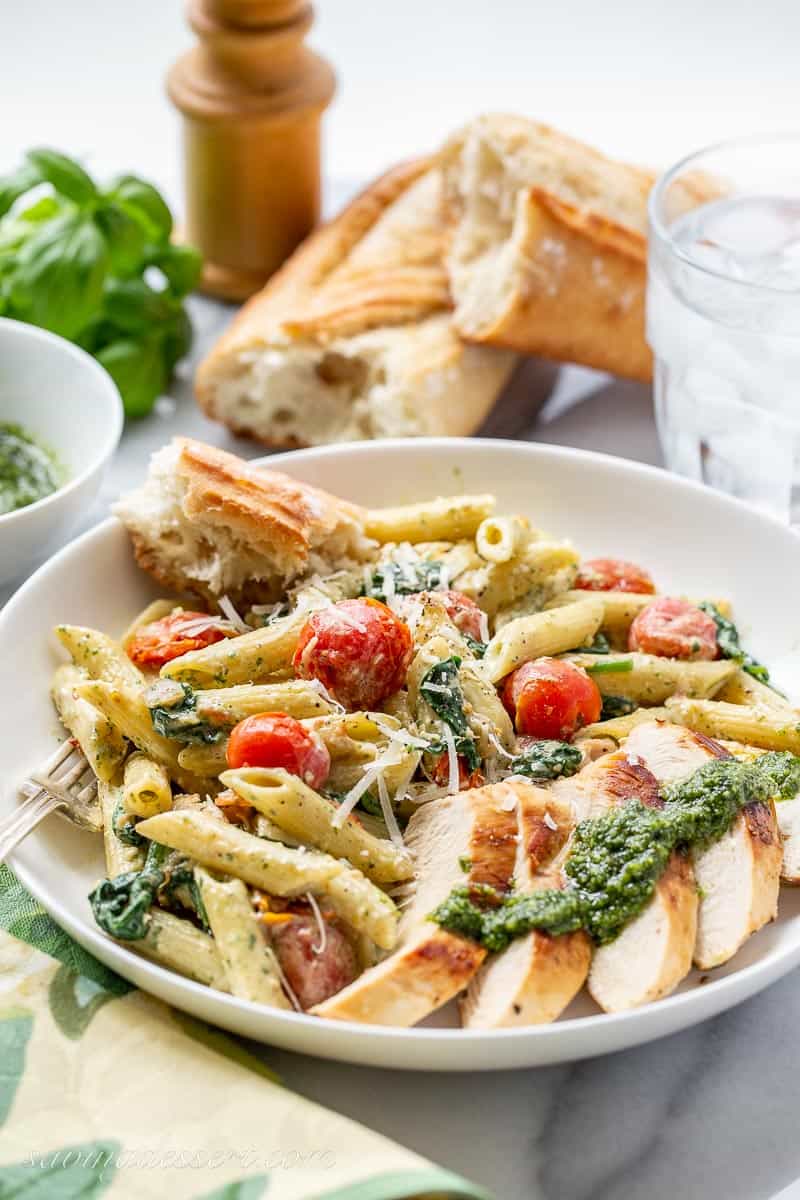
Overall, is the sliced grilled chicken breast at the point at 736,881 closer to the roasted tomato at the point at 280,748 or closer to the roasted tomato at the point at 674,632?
the roasted tomato at the point at 674,632

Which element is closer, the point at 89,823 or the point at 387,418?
the point at 89,823

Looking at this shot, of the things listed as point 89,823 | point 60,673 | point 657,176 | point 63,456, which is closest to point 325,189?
point 657,176

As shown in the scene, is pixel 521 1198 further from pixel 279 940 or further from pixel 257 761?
pixel 257 761

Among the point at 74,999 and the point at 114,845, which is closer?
the point at 74,999

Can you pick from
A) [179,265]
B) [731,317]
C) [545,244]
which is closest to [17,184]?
[179,265]

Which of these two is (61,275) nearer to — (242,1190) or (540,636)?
(540,636)

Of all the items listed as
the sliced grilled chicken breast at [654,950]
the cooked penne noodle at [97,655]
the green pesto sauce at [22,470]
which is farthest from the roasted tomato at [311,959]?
the green pesto sauce at [22,470]
